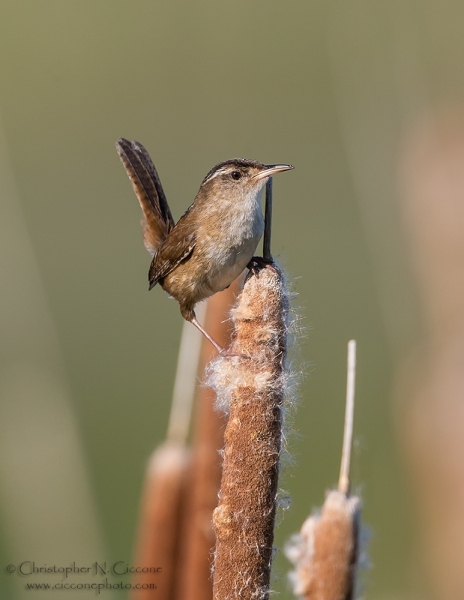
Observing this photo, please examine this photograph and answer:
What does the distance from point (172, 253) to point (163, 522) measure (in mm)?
1072

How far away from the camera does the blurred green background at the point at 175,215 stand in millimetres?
2852

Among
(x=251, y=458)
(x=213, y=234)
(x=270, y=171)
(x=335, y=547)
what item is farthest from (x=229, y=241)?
(x=335, y=547)

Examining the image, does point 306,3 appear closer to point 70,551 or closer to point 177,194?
point 177,194

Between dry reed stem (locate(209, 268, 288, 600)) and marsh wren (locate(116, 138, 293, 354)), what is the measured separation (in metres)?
0.66

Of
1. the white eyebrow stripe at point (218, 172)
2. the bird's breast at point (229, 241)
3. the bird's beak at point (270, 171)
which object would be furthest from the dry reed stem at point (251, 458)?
the white eyebrow stripe at point (218, 172)

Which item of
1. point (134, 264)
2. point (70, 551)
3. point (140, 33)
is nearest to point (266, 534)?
point (70, 551)

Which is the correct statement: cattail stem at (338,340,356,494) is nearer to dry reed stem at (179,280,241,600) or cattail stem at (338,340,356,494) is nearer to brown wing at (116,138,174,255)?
dry reed stem at (179,280,241,600)

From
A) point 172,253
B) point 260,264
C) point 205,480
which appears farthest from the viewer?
point 172,253

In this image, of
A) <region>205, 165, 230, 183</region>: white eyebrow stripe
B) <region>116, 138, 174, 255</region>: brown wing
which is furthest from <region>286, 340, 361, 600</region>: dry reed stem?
<region>116, 138, 174, 255</region>: brown wing

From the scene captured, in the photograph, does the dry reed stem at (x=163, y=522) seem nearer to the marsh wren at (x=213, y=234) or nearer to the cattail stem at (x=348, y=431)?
the marsh wren at (x=213, y=234)

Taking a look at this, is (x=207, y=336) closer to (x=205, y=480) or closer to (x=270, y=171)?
(x=205, y=480)

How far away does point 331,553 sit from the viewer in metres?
1.45

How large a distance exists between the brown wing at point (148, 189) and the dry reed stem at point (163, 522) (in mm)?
1155

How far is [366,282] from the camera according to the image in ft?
30.8
